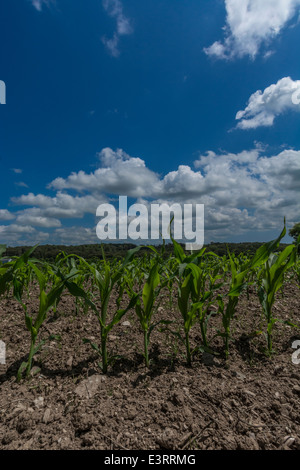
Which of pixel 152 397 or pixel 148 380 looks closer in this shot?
pixel 152 397

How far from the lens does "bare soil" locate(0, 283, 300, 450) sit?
4.31ft

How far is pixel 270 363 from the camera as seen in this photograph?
2.01m

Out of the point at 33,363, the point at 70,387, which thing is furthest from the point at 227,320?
the point at 33,363

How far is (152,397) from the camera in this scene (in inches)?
62.9

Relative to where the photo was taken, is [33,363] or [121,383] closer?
[121,383]

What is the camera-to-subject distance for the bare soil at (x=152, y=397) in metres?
1.31

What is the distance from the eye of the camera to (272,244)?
1944 mm

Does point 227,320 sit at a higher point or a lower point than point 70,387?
higher
